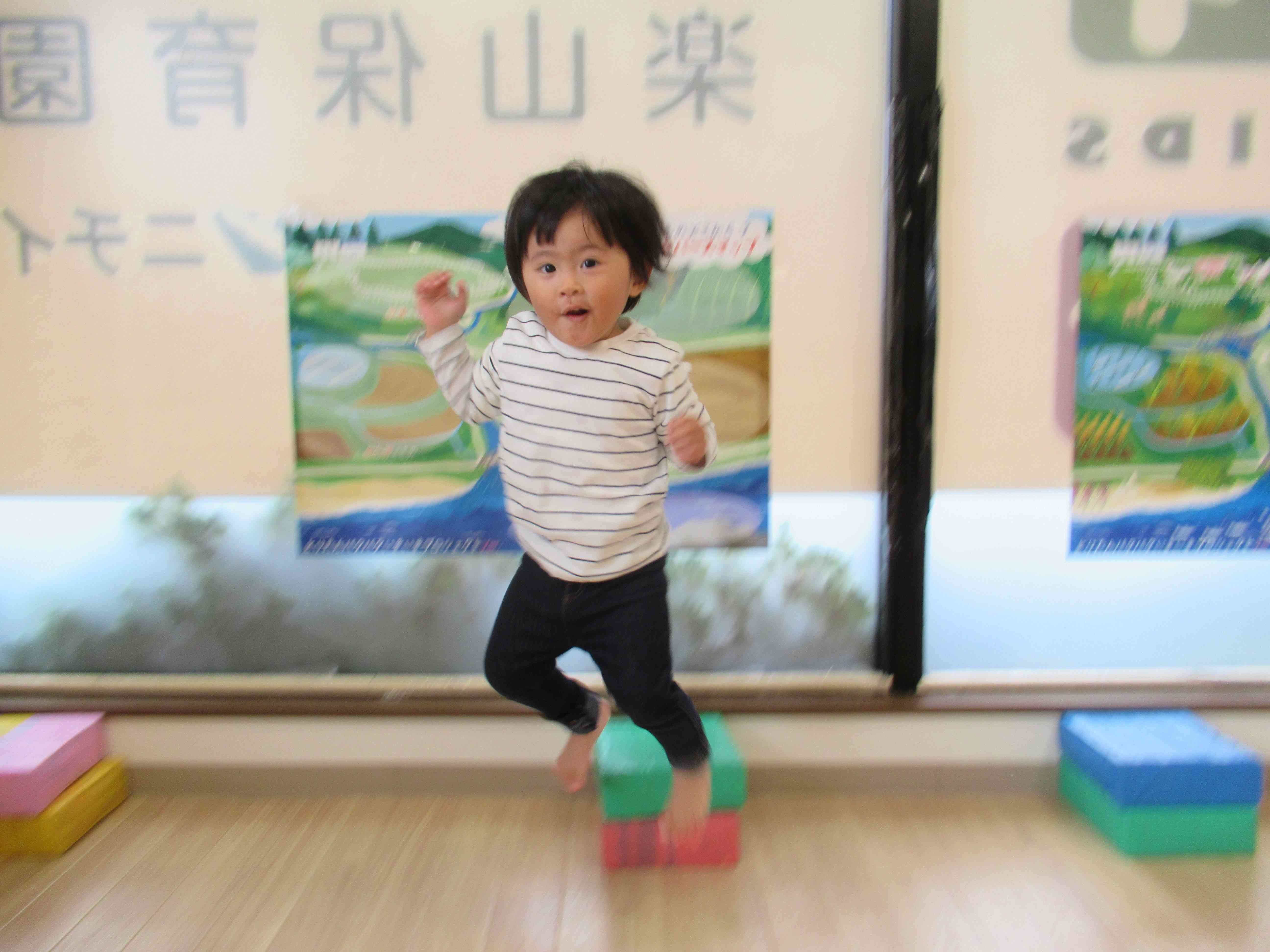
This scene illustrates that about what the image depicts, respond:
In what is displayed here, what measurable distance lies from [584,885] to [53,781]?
1.18 meters

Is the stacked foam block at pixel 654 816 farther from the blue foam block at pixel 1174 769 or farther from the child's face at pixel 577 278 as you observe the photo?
the child's face at pixel 577 278

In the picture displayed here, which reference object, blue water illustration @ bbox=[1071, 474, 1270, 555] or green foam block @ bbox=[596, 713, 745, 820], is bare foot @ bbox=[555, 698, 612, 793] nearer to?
green foam block @ bbox=[596, 713, 745, 820]

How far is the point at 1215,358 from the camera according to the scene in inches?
84.9

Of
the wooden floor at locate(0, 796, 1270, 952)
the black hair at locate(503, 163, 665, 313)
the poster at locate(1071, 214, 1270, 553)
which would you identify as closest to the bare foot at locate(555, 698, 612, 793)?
the wooden floor at locate(0, 796, 1270, 952)

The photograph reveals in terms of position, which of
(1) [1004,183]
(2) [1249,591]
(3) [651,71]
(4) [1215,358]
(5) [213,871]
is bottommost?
(5) [213,871]

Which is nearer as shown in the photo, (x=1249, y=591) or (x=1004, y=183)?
(x=1004, y=183)

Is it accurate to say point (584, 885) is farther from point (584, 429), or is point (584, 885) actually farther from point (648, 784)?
point (584, 429)

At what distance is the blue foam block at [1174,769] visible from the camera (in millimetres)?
1904

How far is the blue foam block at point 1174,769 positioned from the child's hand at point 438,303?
163 centimetres

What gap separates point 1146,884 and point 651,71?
2016 mm

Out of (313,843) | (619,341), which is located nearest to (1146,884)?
(619,341)

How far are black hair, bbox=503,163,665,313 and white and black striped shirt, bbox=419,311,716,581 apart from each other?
0.52ft

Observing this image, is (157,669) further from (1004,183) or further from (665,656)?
(1004,183)

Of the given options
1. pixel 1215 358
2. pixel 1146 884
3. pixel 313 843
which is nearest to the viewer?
pixel 1146 884
